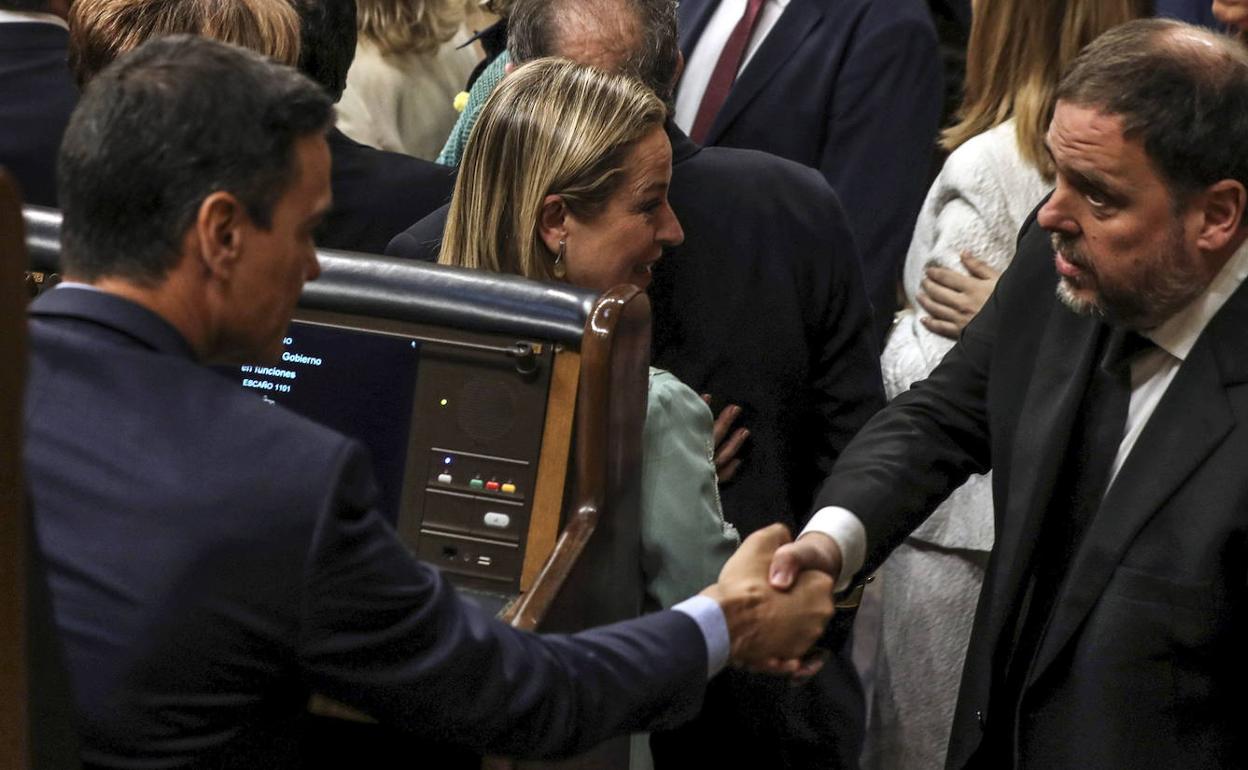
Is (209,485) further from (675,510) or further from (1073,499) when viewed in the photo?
(1073,499)

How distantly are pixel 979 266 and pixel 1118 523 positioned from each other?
1.16m

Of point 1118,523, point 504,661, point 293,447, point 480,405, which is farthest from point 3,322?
point 1118,523

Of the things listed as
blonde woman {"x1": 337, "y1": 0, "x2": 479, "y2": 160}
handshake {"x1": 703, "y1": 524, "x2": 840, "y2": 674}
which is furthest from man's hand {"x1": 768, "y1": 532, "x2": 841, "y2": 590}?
blonde woman {"x1": 337, "y1": 0, "x2": 479, "y2": 160}

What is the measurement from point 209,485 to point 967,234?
2.09 m

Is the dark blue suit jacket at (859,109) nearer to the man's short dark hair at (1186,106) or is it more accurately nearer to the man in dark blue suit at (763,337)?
the man in dark blue suit at (763,337)

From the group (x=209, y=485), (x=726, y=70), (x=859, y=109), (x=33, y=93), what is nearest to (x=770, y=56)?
(x=726, y=70)

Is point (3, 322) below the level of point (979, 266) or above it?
above

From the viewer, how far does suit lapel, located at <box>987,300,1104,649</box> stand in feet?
7.98

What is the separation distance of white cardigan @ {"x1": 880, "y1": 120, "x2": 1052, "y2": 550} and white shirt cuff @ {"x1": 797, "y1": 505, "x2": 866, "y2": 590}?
831 mm

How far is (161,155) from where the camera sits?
1.73 meters

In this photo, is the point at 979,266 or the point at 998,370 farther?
the point at 979,266

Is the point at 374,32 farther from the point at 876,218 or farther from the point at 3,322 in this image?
the point at 3,322

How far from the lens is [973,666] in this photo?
2512mm

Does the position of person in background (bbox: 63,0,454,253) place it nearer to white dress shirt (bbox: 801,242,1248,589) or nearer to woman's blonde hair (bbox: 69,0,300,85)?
woman's blonde hair (bbox: 69,0,300,85)
